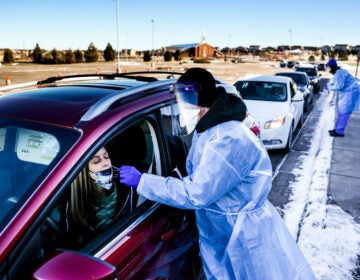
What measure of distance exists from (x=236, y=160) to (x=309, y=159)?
609 centimetres

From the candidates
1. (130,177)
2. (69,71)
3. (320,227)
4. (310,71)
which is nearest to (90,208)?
(130,177)

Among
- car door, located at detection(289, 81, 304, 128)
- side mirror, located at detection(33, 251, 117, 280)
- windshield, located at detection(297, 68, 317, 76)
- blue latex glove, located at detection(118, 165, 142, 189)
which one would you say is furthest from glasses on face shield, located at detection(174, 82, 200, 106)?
windshield, located at detection(297, 68, 317, 76)

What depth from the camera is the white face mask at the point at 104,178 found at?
2178 millimetres

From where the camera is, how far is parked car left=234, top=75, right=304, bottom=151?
752 centimetres

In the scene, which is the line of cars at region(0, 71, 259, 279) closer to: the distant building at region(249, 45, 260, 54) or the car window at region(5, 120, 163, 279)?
the car window at region(5, 120, 163, 279)

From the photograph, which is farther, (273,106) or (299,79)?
(299,79)

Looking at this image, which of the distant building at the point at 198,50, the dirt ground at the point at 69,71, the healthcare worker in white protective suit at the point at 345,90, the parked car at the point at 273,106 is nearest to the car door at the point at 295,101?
the parked car at the point at 273,106

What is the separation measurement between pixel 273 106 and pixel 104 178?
6580 millimetres

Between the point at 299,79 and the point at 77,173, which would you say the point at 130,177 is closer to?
the point at 77,173

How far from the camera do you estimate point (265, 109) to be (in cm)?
795

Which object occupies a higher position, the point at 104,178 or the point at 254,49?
the point at 254,49

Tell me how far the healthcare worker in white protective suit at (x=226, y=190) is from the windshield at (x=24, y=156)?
45 cm

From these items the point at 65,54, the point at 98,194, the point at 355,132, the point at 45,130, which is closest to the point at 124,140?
the point at 98,194

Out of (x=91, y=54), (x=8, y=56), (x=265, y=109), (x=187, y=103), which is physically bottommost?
(x=265, y=109)
